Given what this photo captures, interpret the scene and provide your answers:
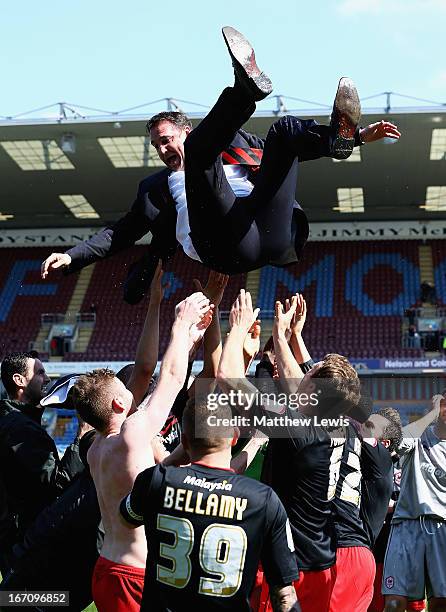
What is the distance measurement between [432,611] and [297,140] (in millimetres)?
4385

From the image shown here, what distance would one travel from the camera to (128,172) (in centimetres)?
2811

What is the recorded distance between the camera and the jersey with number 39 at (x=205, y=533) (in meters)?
3.85

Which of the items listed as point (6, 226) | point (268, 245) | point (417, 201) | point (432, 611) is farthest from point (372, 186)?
point (268, 245)

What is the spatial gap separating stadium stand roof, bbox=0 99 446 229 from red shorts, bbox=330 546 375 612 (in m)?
17.7

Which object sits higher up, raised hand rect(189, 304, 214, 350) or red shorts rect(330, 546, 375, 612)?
raised hand rect(189, 304, 214, 350)

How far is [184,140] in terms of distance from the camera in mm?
5020

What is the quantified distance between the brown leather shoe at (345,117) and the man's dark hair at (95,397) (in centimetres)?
159

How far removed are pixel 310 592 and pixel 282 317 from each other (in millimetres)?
1620

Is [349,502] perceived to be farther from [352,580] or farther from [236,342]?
[236,342]

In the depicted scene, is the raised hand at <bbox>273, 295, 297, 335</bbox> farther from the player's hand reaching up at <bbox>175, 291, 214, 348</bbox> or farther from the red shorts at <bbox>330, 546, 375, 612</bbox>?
the red shorts at <bbox>330, 546, 375, 612</bbox>

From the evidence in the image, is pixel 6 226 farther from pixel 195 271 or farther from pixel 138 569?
pixel 138 569

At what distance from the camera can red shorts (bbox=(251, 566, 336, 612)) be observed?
17.6ft

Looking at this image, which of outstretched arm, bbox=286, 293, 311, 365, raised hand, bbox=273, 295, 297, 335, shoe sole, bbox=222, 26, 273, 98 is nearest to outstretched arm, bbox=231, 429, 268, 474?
raised hand, bbox=273, 295, 297, 335

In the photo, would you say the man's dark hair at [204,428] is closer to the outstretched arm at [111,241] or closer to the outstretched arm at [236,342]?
the outstretched arm at [236,342]
